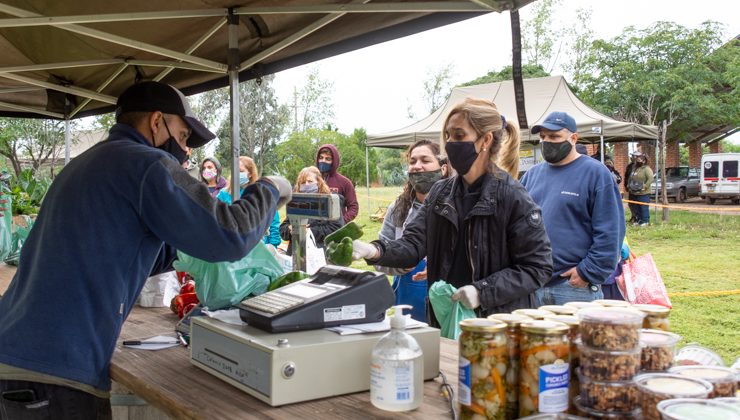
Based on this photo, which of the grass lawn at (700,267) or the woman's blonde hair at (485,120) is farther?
the grass lawn at (700,267)

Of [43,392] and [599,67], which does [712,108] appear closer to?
[599,67]

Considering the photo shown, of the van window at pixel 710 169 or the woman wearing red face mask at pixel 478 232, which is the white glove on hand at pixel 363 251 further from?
the van window at pixel 710 169

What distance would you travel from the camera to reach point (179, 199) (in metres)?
1.41

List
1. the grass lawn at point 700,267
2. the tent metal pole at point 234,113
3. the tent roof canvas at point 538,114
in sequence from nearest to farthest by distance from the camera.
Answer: the tent metal pole at point 234,113 < the grass lawn at point 700,267 < the tent roof canvas at point 538,114

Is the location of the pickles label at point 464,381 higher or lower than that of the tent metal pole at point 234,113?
lower

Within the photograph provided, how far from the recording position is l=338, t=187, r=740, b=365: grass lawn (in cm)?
553

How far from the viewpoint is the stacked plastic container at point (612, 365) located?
0.94 m

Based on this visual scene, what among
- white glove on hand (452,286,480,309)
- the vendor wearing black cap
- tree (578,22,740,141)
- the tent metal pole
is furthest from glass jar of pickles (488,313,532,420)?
tree (578,22,740,141)

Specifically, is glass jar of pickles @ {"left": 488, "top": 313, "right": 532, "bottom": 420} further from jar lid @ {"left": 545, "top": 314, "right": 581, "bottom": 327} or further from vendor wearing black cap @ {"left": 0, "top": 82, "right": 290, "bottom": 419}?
vendor wearing black cap @ {"left": 0, "top": 82, "right": 290, "bottom": 419}

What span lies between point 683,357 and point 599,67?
20783mm

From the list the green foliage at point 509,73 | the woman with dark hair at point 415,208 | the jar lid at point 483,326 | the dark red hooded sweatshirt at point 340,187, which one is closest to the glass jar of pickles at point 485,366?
the jar lid at point 483,326

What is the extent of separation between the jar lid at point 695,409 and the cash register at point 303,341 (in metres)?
0.63

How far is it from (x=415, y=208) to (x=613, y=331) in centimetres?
217

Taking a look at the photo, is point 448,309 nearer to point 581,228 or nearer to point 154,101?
point 154,101
